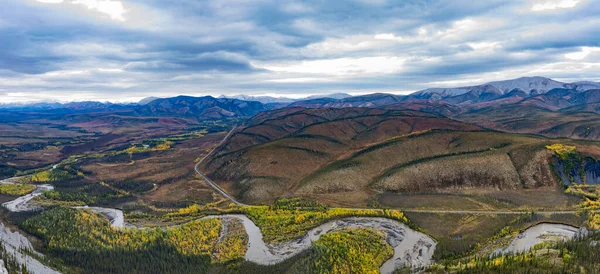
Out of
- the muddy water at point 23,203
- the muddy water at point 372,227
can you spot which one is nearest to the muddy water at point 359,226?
the muddy water at point 372,227

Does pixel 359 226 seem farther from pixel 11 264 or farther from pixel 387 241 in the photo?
pixel 11 264

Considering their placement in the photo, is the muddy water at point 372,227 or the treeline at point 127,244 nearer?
the treeline at point 127,244

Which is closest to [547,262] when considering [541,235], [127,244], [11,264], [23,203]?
[541,235]

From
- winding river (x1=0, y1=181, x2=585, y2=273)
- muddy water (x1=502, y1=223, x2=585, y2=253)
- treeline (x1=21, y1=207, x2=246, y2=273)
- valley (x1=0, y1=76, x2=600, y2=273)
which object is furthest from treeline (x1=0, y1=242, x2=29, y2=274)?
muddy water (x1=502, y1=223, x2=585, y2=253)

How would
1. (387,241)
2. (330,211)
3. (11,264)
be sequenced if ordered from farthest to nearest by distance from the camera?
(330,211) → (387,241) → (11,264)

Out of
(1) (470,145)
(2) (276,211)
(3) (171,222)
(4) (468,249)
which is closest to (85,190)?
(3) (171,222)

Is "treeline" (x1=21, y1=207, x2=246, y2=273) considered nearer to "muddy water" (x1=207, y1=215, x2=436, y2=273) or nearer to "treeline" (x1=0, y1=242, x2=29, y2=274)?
"muddy water" (x1=207, y1=215, x2=436, y2=273)

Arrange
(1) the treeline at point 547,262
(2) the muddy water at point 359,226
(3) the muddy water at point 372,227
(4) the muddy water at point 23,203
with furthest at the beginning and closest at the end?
(4) the muddy water at point 23,203, (2) the muddy water at point 359,226, (3) the muddy water at point 372,227, (1) the treeline at point 547,262

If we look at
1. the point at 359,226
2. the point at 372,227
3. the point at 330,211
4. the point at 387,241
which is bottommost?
the point at 387,241

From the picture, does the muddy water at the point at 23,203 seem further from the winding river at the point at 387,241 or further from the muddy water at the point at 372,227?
the muddy water at the point at 372,227

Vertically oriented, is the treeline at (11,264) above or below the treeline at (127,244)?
above

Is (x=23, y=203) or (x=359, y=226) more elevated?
(x=23, y=203)
